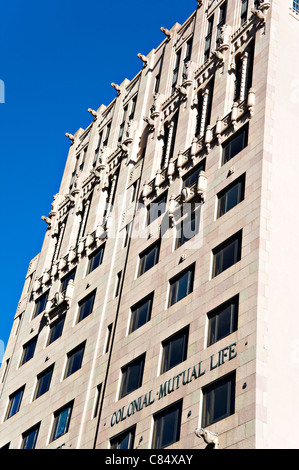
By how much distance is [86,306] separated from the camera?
55.6 meters

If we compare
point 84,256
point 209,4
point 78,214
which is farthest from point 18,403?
point 209,4

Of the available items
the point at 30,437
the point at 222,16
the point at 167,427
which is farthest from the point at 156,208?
the point at 30,437

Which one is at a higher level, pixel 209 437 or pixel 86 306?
pixel 86 306

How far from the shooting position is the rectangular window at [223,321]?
38572mm

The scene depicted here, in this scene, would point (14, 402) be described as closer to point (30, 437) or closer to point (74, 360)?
point (30, 437)

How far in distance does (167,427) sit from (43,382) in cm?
1920

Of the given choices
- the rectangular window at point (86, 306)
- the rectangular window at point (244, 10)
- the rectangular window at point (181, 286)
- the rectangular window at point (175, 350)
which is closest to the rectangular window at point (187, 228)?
the rectangular window at point (181, 286)

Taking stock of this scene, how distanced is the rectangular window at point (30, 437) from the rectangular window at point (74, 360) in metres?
4.23

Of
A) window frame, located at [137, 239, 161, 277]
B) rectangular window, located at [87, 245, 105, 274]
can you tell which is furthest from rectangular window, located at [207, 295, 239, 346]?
rectangular window, located at [87, 245, 105, 274]

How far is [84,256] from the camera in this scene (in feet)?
197

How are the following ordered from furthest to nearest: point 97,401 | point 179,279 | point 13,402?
1. point 13,402
2. point 97,401
3. point 179,279

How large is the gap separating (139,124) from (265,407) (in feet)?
109

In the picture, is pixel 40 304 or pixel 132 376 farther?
pixel 40 304

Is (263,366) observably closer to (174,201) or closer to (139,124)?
(174,201)
